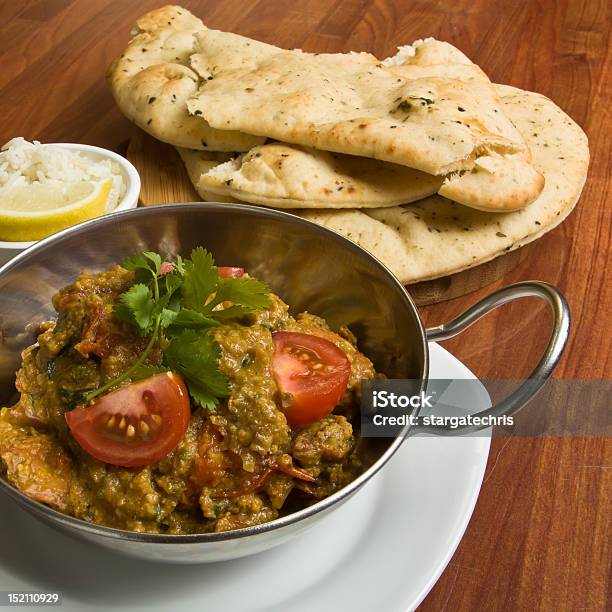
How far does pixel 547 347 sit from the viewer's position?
4.12ft

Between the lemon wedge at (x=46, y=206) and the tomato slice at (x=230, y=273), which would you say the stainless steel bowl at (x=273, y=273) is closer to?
the tomato slice at (x=230, y=273)

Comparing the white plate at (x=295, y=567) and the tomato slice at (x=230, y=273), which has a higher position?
the tomato slice at (x=230, y=273)

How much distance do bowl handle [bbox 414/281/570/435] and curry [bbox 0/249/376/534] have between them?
0.17m

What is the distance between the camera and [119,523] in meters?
1.18

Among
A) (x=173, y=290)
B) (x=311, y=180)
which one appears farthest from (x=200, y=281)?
(x=311, y=180)

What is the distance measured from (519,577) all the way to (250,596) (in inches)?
20.1

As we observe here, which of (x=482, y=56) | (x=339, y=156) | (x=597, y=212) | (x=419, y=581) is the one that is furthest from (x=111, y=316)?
(x=482, y=56)

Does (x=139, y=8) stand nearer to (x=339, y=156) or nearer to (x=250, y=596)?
(x=339, y=156)

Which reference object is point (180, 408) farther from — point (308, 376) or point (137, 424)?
point (308, 376)

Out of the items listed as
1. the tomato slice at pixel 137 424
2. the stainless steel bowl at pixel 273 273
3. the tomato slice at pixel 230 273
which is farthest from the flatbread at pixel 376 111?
the tomato slice at pixel 137 424

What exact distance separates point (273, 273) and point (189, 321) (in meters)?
0.43

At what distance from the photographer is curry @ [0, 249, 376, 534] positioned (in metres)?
1.18

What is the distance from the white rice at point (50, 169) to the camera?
2.11 meters

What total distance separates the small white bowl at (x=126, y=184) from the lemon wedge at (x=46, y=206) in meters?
0.04
